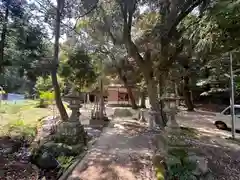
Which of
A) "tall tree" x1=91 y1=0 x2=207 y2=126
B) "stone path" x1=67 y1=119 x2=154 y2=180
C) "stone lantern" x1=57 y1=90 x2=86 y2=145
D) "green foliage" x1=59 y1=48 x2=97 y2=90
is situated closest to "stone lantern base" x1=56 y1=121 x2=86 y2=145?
"stone lantern" x1=57 y1=90 x2=86 y2=145

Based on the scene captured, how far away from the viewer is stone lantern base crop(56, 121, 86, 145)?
24.0ft

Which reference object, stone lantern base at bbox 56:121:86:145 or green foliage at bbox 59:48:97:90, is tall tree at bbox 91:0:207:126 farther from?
stone lantern base at bbox 56:121:86:145

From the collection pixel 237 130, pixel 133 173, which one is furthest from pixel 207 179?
pixel 237 130

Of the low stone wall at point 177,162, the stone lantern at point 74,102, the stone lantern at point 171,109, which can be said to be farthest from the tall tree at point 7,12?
the low stone wall at point 177,162

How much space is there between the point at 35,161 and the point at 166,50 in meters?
7.60

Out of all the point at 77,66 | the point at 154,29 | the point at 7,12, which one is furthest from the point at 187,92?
the point at 7,12

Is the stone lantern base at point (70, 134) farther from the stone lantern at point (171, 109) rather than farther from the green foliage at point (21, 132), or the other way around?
the stone lantern at point (171, 109)

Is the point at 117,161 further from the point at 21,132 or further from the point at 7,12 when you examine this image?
the point at 7,12

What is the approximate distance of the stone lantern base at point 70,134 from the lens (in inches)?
288

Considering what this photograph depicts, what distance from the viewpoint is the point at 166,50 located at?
1127 centimetres

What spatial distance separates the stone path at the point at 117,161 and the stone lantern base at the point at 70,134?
0.59m

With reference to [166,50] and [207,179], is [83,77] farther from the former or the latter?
[207,179]

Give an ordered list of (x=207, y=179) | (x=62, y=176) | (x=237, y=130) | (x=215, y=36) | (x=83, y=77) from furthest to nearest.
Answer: (x=83, y=77), (x=237, y=130), (x=215, y=36), (x=207, y=179), (x=62, y=176)

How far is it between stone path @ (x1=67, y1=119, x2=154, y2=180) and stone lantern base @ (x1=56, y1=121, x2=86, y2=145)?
23.1 inches
